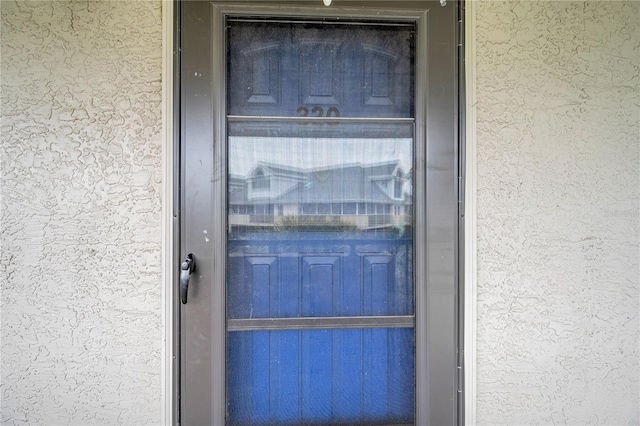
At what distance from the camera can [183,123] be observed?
206cm

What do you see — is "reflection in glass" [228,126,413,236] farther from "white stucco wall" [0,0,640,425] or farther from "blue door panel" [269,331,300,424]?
"blue door panel" [269,331,300,424]

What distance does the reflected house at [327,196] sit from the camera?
2143 millimetres

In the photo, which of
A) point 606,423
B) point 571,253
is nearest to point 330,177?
point 571,253

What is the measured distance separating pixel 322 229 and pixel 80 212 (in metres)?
1.62

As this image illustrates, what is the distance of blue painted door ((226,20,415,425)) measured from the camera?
215cm

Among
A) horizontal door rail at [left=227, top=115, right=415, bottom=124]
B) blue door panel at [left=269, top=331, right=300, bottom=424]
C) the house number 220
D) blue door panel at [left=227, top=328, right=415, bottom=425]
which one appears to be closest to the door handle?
blue door panel at [left=227, top=328, right=415, bottom=425]

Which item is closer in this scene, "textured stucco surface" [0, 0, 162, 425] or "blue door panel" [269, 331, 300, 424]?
"textured stucco surface" [0, 0, 162, 425]

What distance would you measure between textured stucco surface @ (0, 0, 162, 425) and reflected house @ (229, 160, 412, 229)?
0.65m

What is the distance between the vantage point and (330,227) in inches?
85.7

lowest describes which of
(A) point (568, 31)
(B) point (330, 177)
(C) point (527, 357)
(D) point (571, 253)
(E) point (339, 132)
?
(C) point (527, 357)

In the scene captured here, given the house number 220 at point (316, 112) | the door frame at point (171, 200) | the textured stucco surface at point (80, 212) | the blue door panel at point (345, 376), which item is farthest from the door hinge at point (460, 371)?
the textured stucco surface at point (80, 212)

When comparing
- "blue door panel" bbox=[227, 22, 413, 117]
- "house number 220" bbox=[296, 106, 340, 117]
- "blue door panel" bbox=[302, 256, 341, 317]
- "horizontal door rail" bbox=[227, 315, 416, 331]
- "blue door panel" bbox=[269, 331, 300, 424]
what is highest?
"blue door panel" bbox=[227, 22, 413, 117]

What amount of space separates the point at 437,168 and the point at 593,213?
1.17 m

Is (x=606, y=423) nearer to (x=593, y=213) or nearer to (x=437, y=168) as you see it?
(x=593, y=213)
